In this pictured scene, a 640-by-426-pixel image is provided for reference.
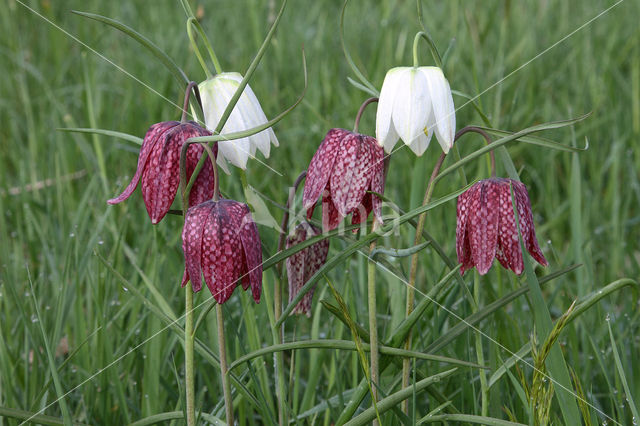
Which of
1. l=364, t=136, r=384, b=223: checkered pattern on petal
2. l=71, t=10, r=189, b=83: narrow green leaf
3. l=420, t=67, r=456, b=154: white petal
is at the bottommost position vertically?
l=364, t=136, r=384, b=223: checkered pattern on petal

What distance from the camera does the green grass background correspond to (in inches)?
47.9

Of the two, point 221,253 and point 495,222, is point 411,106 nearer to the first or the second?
point 495,222

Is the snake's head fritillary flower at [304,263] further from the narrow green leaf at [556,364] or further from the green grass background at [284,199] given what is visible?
the narrow green leaf at [556,364]

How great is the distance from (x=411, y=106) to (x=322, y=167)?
134 mm

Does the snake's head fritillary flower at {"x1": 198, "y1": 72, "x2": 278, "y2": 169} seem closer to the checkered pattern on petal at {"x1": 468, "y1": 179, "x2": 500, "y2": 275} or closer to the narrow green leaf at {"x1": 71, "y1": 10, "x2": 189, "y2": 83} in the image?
the narrow green leaf at {"x1": 71, "y1": 10, "x2": 189, "y2": 83}

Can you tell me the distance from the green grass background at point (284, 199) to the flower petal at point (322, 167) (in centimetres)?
10

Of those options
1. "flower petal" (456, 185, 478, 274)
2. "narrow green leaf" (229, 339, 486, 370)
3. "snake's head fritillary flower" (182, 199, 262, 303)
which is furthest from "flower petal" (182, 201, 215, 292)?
"flower petal" (456, 185, 478, 274)

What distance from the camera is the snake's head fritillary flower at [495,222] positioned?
99 centimetres

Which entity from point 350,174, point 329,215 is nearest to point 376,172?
point 350,174

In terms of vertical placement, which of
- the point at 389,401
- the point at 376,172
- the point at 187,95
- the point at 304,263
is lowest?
the point at 389,401

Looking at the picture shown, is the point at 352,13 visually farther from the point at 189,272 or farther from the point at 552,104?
the point at 189,272

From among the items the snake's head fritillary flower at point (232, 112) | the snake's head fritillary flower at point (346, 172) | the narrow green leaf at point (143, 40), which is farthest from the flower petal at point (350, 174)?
the narrow green leaf at point (143, 40)

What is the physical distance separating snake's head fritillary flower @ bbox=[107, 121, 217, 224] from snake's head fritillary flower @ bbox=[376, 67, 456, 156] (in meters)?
0.23

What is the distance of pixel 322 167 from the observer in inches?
38.4
